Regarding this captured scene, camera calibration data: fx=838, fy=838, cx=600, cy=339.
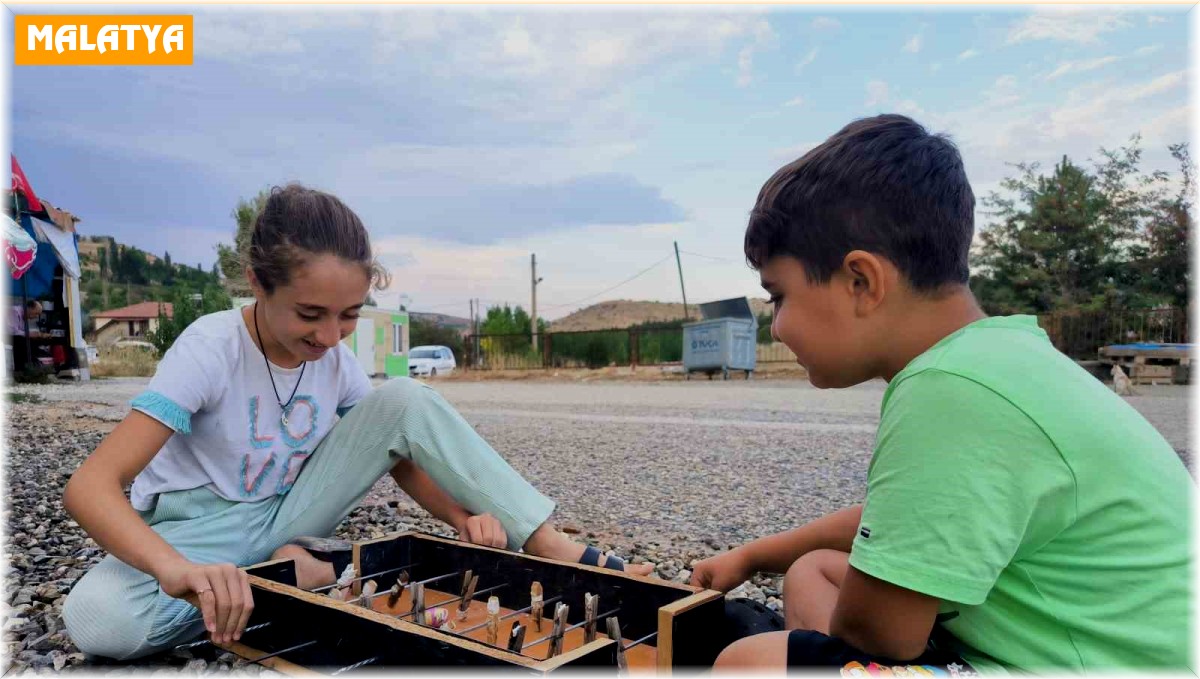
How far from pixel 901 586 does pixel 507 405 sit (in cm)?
959

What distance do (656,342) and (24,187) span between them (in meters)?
17.4

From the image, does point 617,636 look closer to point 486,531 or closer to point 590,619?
point 590,619

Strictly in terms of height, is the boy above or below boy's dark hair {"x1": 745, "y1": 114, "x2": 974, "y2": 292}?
below

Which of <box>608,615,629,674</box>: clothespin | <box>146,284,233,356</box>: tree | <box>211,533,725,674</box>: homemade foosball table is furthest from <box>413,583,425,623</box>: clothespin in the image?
<box>146,284,233,356</box>: tree

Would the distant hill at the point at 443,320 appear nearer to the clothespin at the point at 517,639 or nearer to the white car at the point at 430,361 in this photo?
the white car at the point at 430,361

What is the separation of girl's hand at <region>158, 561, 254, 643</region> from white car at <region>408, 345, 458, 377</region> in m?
24.7

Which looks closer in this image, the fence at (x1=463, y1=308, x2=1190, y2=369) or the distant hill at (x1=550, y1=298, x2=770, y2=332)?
the fence at (x1=463, y1=308, x2=1190, y2=369)

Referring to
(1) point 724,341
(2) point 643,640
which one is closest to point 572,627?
(2) point 643,640

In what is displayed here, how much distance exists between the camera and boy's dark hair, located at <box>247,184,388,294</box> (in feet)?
7.15

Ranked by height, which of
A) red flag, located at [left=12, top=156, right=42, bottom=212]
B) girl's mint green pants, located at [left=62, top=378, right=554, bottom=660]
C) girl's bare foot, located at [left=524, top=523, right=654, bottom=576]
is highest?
red flag, located at [left=12, top=156, right=42, bottom=212]

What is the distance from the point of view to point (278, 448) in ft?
7.56

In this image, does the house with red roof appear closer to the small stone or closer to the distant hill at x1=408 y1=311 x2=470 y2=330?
the distant hill at x1=408 y1=311 x2=470 y2=330

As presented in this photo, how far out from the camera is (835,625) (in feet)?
4.05

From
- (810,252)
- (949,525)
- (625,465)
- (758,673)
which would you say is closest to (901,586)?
(949,525)
